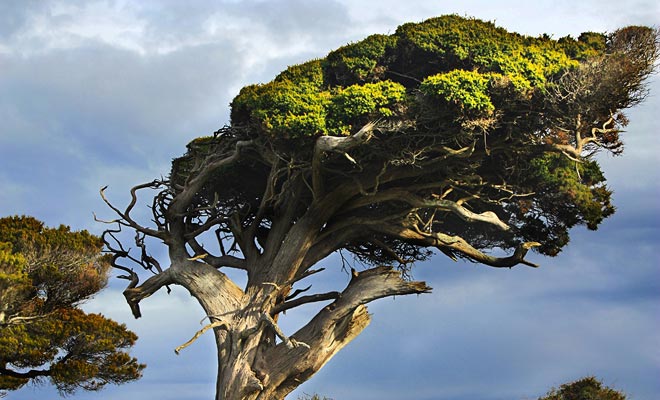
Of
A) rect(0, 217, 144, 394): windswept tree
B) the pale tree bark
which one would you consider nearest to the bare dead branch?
the pale tree bark

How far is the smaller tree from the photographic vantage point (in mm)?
23484

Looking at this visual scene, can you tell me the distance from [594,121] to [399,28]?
514cm

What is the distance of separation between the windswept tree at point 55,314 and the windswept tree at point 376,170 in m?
1.32

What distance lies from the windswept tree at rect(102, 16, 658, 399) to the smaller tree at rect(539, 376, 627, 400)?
378 cm

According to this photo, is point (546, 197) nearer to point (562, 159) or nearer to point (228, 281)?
point (562, 159)

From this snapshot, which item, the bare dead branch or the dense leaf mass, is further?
the bare dead branch

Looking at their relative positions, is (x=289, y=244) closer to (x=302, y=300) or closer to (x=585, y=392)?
(x=302, y=300)

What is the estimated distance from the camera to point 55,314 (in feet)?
86.4

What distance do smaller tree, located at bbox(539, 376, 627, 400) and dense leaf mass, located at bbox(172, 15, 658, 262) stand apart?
4342 millimetres

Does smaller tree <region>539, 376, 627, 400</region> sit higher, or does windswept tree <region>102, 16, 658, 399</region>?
windswept tree <region>102, 16, 658, 399</region>

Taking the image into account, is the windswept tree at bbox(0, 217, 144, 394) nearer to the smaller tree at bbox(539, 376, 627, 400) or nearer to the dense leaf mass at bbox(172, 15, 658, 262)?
the dense leaf mass at bbox(172, 15, 658, 262)

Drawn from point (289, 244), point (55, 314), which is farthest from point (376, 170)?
point (55, 314)

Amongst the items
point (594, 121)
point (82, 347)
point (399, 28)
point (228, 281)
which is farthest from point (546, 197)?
point (82, 347)

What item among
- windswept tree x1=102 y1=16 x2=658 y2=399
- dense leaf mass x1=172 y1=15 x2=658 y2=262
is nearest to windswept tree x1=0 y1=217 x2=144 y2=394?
windswept tree x1=102 y1=16 x2=658 y2=399
